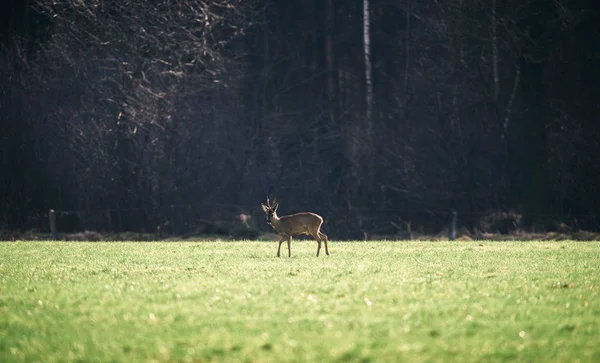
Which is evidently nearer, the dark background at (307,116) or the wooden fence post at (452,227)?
the wooden fence post at (452,227)

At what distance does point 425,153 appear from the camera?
127 ft

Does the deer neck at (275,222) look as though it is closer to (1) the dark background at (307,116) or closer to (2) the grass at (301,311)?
(2) the grass at (301,311)

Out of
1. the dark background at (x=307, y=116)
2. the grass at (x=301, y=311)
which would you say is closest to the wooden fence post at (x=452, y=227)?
the dark background at (x=307, y=116)

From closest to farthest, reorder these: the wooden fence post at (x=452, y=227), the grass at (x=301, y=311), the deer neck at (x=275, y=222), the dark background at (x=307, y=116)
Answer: the grass at (x=301, y=311) → the deer neck at (x=275, y=222) → the wooden fence post at (x=452, y=227) → the dark background at (x=307, y=116)

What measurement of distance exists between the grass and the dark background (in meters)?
18.9

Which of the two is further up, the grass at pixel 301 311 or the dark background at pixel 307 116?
the dark background at pixel 307 116

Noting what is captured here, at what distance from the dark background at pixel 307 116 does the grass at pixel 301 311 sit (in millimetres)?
18915

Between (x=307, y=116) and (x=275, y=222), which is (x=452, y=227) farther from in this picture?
(x=307, y=116)

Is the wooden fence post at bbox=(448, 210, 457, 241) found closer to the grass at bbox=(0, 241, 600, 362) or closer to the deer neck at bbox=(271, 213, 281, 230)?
the deer neck at bbox=(271, 213, 281, 230)

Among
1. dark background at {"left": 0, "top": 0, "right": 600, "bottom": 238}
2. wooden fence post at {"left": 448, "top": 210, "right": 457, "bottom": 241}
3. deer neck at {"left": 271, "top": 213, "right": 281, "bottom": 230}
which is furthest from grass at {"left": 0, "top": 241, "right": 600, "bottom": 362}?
dark background at {"left": 0, "top": 0, "right": 600, "bottom": 238}

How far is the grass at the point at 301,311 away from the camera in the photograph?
321 inches

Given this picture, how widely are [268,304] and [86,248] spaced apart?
1472 centimetres

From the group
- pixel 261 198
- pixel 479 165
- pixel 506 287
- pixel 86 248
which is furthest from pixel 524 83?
pixel 506 287

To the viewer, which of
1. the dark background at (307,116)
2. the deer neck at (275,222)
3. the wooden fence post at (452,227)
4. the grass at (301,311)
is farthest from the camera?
the dark background at (307,116)
